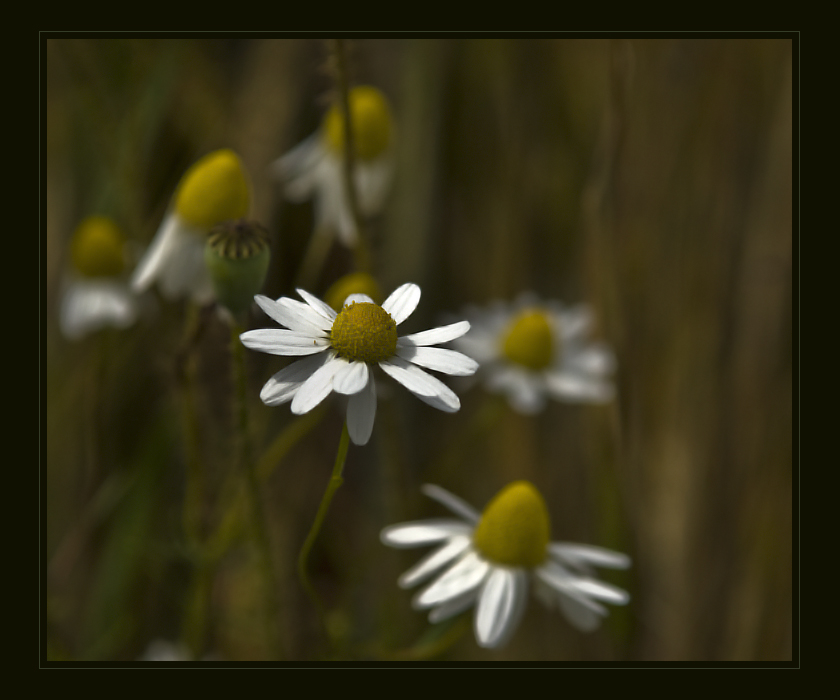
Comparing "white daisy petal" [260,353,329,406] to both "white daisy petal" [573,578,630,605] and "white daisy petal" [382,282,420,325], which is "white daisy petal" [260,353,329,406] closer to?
"white daisy petal" [382,282,420,325]

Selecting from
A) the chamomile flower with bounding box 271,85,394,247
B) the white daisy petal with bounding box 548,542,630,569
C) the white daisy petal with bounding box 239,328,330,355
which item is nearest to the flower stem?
the white daisy petal with bounding box 239,328,330,355

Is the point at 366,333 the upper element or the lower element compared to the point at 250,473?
upper

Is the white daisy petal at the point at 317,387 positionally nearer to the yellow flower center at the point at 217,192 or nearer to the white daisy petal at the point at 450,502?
the white daisy petal at the point at 450,502

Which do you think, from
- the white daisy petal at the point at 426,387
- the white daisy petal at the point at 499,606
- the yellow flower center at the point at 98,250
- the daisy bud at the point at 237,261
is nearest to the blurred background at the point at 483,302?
the yellow flower center at the point at 98,250

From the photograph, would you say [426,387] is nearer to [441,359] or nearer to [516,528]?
[441,359]

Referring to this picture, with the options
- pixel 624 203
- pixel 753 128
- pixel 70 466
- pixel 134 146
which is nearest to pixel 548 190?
pixel 753 128

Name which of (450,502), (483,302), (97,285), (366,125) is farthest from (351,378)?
(483,302)
